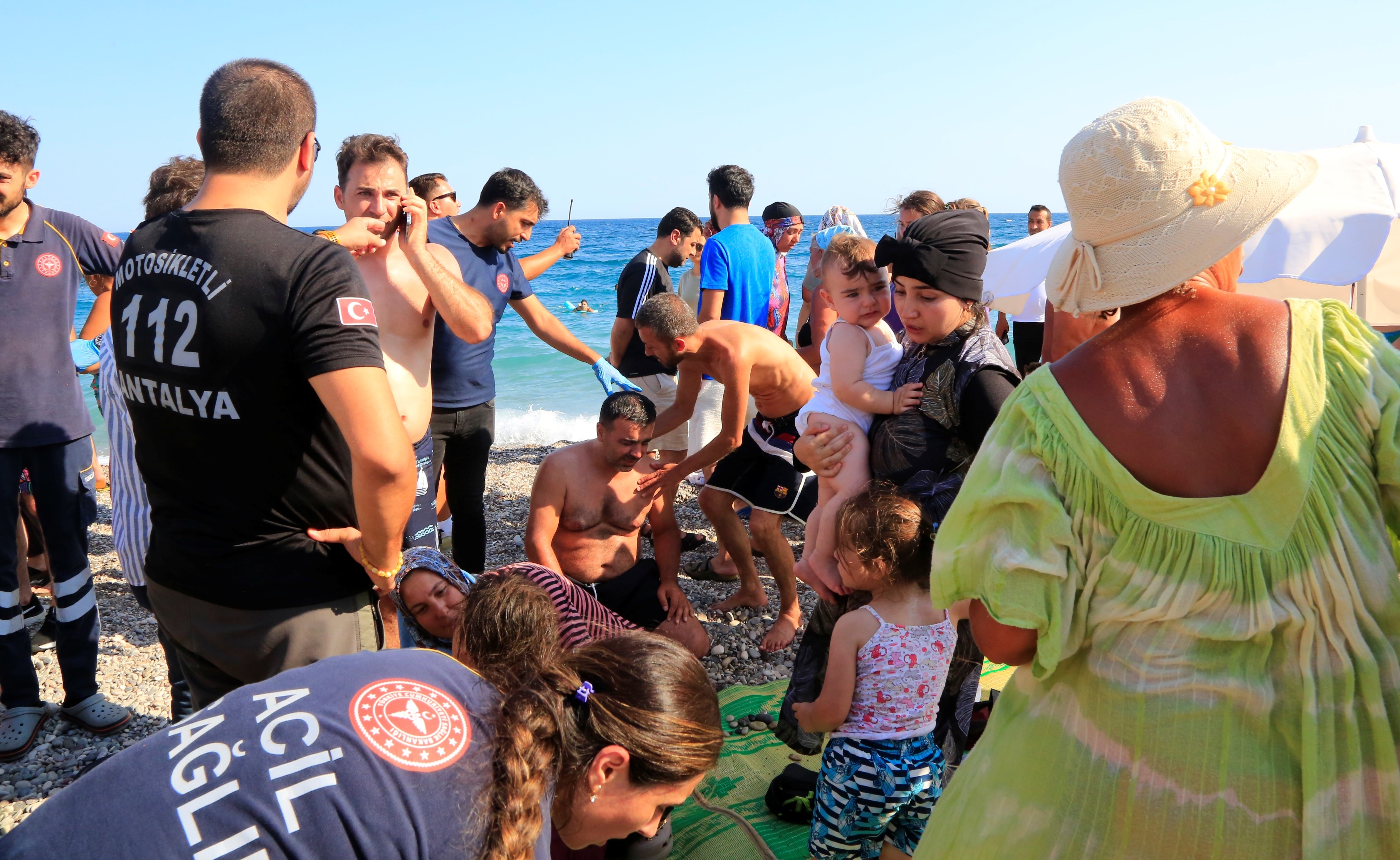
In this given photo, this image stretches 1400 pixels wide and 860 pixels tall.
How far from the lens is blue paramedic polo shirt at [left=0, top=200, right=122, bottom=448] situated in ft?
11.3

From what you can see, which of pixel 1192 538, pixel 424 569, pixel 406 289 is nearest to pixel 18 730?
pixel 424 569

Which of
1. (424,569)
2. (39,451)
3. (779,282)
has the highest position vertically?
(779,282)

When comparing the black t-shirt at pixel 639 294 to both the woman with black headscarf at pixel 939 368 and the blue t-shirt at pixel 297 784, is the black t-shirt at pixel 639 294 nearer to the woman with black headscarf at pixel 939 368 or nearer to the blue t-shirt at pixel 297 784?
the woman with black headscarf at pixel 939 368

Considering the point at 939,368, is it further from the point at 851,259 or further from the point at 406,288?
the point at 406,288

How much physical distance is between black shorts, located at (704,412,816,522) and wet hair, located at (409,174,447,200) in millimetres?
2268

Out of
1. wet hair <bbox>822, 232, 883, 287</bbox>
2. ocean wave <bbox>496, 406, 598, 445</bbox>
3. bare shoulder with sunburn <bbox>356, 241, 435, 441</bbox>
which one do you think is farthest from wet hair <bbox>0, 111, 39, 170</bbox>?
ocean wave <bbox>496, 406, 598, 445</bbox>

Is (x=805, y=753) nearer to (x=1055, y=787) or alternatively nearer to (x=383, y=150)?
(x=1055, y=787)

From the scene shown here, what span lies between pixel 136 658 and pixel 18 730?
87 cm

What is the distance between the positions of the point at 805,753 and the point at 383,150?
8.76ft

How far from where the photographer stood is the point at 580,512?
411 centimetres

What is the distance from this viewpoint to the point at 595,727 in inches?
56.8

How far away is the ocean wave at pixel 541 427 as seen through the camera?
36.6 feet

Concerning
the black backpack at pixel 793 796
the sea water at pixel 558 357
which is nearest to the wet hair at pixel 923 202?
the sea water at pixel 558 357

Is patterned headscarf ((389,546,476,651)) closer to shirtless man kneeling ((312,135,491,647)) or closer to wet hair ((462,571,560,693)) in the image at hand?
shirtless man kneeling ((312,135,491,647))
